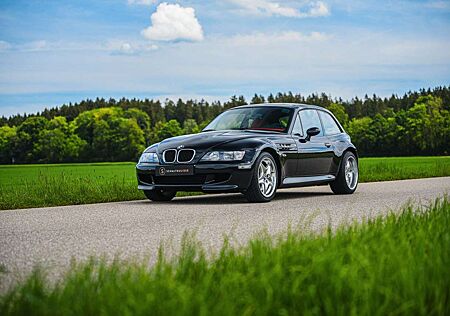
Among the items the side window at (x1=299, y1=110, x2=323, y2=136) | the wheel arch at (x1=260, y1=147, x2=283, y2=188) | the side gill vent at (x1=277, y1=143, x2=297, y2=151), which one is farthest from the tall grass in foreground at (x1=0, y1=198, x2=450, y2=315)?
the side window at (x1=299, y1=110, x2=323, y2=136)

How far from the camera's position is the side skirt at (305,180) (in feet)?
40.5

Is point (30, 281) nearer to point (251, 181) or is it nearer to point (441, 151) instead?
point (251, 181)

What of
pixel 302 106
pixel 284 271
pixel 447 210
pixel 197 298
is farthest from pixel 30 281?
pixel 302 106

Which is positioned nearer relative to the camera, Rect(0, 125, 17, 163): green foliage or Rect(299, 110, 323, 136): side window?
Rect(299, 110, 323, 136): side window

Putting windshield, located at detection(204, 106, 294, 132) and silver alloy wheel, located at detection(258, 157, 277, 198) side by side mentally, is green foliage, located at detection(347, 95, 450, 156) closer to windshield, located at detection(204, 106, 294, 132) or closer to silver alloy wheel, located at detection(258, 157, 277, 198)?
windshield, located at detection(204, 106, 294, 132)

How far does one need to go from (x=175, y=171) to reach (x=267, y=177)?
1.43m

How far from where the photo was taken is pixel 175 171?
1152 centimetres

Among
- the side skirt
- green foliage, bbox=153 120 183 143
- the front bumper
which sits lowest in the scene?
green foliage, bbox=153 120 183 143

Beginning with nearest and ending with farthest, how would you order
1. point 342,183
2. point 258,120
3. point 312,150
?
point 258,120, point 312,150, point 342,183

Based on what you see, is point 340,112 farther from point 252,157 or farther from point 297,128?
point 252,157

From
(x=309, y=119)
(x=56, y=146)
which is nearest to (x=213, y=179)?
(x=309, y=119)

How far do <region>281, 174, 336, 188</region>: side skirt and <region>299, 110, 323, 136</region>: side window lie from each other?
0.80 meters

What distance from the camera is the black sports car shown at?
37.2ft

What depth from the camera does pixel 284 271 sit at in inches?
157
